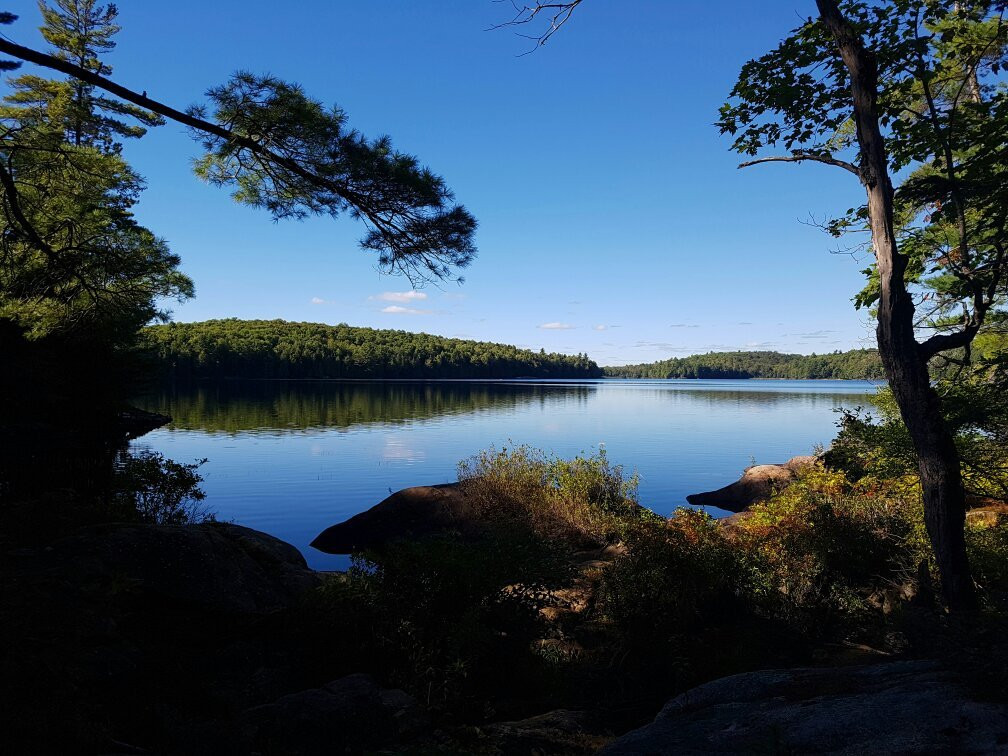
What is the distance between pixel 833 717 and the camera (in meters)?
3.06

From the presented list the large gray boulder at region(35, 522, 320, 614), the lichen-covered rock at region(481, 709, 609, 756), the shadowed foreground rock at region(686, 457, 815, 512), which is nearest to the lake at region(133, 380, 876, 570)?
the shadowed foreground rock at region(686, 457, 815, 512)

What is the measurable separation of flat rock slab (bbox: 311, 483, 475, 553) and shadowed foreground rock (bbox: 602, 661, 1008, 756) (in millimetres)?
10477

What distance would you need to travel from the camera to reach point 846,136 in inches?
377

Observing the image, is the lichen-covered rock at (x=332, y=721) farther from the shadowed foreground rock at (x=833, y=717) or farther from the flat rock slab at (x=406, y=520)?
the flat rock slab at (x=406, y=520)

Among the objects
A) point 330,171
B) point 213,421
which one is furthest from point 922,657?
point 213,421

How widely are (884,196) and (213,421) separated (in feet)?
153

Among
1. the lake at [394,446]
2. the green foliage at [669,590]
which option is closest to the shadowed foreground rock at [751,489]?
the lake at [394,446]

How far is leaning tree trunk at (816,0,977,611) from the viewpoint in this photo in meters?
6.47

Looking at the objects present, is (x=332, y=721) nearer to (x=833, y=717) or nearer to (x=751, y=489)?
(x=833, y=717)

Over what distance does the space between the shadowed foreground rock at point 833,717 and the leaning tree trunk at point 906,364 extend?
3703 millimetres

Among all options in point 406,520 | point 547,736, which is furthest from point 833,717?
point 406,520

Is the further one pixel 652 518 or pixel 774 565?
pixel 652 518

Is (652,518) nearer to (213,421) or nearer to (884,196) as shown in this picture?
(884,196)

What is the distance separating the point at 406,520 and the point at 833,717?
12.9 meters
